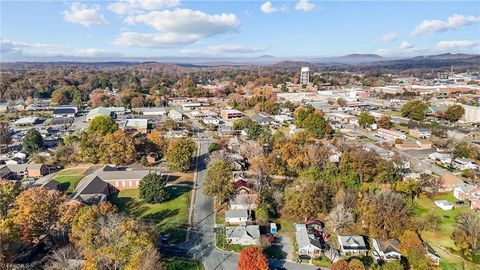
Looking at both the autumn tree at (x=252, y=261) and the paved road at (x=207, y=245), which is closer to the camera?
the autumn tree at (x=252, y=261)

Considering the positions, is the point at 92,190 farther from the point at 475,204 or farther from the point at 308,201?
the point at 475,204

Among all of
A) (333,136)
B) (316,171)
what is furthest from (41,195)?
(333,136)

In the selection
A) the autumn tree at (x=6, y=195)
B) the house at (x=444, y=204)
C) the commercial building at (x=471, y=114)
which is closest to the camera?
the autumn tree at (x=6, y=195)

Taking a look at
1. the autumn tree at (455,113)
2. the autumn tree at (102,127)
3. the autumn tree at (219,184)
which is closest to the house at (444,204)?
the autumn tree at (219,184)

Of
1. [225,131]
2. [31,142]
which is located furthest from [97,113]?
[225,131]

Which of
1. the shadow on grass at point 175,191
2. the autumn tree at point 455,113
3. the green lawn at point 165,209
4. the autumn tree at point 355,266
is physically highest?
the autumn tree at point 455,113

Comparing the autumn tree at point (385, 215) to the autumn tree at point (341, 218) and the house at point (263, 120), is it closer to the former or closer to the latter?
the autumn tree at point (341, 218)

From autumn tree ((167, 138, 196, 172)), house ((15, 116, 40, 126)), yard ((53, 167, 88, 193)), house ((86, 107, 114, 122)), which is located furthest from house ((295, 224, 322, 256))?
house ((15, 116, 40, 126))
